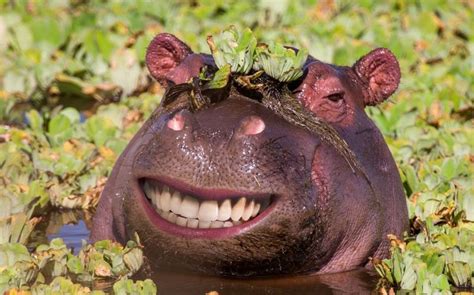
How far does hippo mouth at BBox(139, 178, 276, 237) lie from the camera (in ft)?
16.0

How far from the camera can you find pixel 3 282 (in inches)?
189

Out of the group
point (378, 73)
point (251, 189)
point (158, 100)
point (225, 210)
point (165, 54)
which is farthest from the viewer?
point (158, 100)

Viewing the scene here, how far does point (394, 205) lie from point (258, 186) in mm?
992

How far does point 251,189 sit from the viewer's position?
4.82 m

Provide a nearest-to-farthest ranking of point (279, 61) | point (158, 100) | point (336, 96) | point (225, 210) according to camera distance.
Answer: point (225, 210), point (279, 61), point (336, 96), point (158, 100)

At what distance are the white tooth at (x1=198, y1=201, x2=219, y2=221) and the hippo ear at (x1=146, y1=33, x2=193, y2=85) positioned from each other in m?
0.86

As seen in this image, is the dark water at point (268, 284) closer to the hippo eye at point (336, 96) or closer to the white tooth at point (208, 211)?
the white tooth at point (208, 211)

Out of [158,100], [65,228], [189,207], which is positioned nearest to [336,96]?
[189,207]

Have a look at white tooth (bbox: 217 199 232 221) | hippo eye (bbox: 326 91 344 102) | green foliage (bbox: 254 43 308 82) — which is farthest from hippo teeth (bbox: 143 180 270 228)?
hippo eye (bbox: 326 91 344 102)

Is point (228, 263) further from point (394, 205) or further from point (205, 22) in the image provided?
point (205, 22)

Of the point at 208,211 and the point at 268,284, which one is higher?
the point at 208,211

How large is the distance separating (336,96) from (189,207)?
964 millimetres

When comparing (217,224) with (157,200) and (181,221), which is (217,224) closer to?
(181,221)

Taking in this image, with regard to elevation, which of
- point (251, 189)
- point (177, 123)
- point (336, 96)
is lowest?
point (251, 189)
